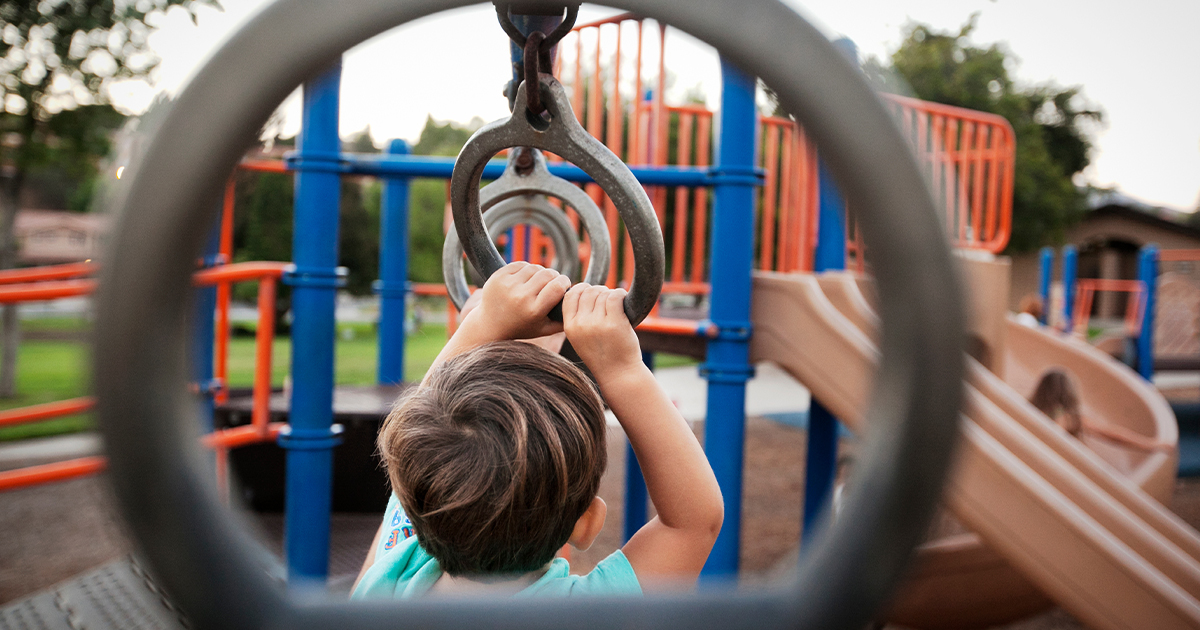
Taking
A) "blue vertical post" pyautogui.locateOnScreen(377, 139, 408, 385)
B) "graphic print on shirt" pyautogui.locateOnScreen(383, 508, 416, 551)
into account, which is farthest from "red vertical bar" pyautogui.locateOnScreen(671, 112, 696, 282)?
"graphic print on shirt" pyautogui.locateOnScreen(383, 508, 416, 551)

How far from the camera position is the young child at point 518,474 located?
0.59 metres

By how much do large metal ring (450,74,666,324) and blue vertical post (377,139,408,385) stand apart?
6.69 ft

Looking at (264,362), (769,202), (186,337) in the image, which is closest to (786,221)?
(769,202)

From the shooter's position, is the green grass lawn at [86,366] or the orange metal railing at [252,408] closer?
the orange metal railing at [252,408]

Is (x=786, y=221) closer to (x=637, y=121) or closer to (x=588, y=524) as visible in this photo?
(x=637, y=121)

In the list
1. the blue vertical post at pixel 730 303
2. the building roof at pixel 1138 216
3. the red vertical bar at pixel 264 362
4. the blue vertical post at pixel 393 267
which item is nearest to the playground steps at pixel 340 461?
the red vertical bar at pixel 264 362

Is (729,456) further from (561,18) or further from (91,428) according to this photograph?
(91,428)

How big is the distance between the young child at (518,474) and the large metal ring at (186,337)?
1.04 ft

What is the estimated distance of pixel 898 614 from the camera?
1907 mm

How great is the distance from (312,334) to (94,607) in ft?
2.31

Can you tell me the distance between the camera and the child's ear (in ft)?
2.29

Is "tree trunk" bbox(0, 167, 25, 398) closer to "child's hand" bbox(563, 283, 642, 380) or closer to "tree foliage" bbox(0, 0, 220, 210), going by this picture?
"tree foliage" bbox(0, 0, 220, 210)

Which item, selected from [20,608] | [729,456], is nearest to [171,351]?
[729,456]

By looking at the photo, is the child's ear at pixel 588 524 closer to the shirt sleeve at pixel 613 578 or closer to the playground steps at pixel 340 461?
the shirt sleeve at pixel 613 578
